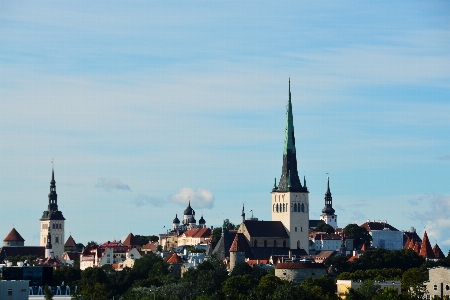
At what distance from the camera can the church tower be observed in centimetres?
16788

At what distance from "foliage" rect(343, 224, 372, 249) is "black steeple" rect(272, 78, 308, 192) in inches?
884

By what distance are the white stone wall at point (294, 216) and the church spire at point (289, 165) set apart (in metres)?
0.79

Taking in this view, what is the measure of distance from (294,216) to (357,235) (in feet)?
82.0

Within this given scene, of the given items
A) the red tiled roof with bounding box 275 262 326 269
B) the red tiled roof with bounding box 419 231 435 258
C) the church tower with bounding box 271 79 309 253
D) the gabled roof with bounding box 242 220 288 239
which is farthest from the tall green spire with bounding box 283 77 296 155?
the red tiled roof with bounding box 275 262 326 269

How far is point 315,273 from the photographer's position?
437 ft

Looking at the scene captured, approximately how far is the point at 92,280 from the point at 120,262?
1798 inches

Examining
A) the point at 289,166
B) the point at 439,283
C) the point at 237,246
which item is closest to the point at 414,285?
the point at 439,283

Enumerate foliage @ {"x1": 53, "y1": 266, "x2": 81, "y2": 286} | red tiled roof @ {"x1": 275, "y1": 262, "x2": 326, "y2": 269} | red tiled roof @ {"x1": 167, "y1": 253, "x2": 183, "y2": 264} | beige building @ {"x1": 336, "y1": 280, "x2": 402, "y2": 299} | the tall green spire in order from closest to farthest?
beige building @ {"x1": 336, "y1": 280, "x2": 402, "y2": 299} → red tiled roof @ {"x1": 275, "y1": 262, "x2": 326, "y2": 269} → foliage @ {"x1": 53, "y1": 266, "x2": 81, "y2": 286} → red tiled roof @ {"x1": 167, "y1": 253, "x2": 183, "y2": 264} → the tall green spire

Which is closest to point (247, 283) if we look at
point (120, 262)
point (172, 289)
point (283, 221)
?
point (172, 289)

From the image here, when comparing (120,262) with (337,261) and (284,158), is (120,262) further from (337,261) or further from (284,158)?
(337,261)

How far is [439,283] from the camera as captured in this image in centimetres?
11119

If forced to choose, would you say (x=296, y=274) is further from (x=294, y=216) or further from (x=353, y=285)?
(x=294, y=216)

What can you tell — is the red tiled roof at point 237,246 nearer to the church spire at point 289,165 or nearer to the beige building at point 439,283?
the church spire at point 289,165

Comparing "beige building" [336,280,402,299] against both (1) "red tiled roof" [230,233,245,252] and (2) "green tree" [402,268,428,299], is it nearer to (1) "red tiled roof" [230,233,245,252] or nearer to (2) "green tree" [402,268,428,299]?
(2) "green tree" [402,268,428,299]
